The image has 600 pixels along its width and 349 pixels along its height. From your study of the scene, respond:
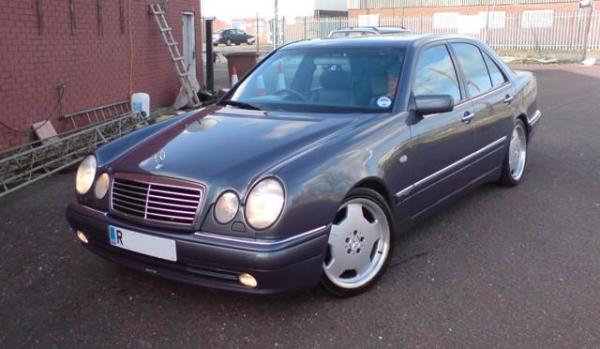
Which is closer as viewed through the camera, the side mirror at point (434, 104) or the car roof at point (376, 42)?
the side mirror at point (434, 104)

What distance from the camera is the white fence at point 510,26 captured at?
1172 inches

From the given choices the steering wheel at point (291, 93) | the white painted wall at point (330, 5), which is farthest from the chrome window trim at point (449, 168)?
the white painted wall at point (330, 5)

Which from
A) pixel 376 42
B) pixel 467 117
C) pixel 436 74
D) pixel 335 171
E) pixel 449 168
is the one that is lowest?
pixel 449 168

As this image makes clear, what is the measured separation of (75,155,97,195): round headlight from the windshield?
127 cm

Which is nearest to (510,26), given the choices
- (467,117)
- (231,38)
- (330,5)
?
(330,5)

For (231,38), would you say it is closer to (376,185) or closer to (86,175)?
(86,175)

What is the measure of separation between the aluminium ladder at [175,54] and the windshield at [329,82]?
6.62 metres

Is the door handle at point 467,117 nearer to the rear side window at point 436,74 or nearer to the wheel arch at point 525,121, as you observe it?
the rear side window at point 436,74

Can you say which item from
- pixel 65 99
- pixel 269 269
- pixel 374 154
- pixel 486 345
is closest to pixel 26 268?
pixel 269 269

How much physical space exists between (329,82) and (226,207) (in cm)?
165

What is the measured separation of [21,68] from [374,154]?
18.1 feet

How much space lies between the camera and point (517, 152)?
19.6 feet

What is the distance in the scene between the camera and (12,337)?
3178 mm

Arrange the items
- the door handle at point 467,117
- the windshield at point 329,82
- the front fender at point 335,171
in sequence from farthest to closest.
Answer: the door handle at point 467,117
the windshield at point 329,82
the front fender at point 335,171
